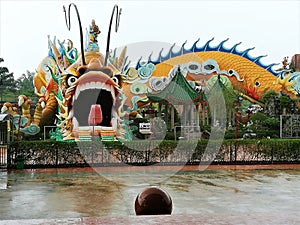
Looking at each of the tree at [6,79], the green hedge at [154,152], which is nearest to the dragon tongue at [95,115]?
the green hedge at [154,152]

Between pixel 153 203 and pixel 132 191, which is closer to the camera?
pixel 153 203

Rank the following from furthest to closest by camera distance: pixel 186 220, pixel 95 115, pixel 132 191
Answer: pixel 95 115 → pixel 132 191 → pixel 186 220

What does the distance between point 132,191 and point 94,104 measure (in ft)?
31.7

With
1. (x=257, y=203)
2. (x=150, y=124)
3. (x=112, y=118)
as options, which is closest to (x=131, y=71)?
(x=150, y=124)

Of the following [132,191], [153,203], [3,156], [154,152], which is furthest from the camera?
[154,152]

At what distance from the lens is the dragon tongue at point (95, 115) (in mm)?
17766

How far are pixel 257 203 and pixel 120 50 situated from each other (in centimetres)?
1288

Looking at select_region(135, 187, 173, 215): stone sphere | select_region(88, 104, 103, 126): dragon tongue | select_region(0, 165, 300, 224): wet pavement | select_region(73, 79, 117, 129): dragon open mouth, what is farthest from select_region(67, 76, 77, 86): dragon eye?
select_region(135, 187, 173, 215): stone sphere

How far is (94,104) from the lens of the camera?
1817cm

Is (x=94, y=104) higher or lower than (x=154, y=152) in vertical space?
higher

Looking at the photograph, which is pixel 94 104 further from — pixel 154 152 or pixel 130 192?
pixel 130 192

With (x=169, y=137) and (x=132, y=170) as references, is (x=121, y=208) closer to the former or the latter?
(x=132, y=170)

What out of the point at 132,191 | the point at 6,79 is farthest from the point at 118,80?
the point at 6,79

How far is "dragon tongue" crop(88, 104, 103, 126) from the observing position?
17766 mm
